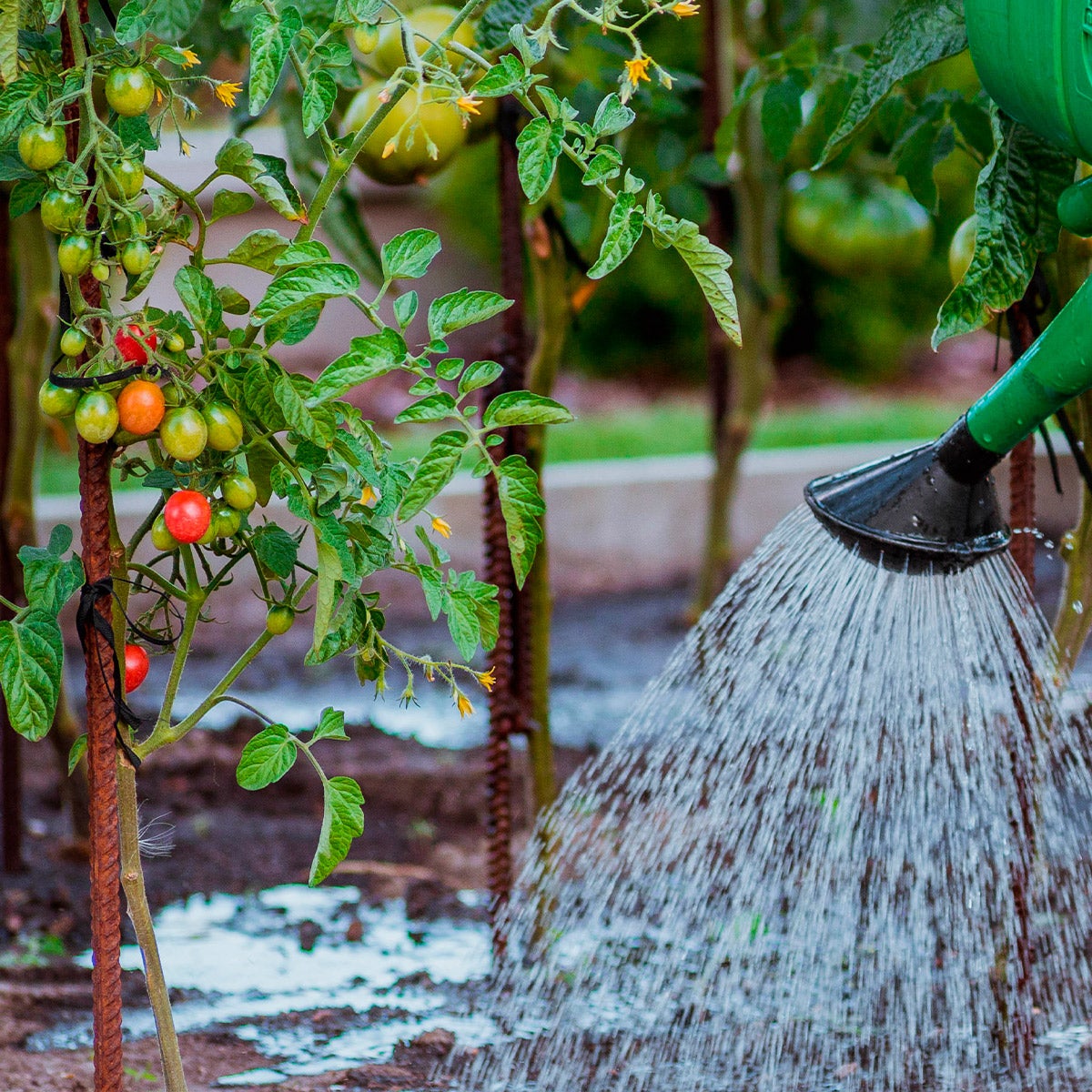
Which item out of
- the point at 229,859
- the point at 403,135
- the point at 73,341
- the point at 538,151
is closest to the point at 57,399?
the point at 73,341

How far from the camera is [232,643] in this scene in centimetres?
312

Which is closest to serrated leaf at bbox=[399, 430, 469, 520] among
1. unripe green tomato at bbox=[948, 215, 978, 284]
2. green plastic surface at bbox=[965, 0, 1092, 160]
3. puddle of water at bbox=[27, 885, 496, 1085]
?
green plastic surface at bbox=[965, 0, 1092, 160]

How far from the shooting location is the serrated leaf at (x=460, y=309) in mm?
886

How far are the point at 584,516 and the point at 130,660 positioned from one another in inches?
102

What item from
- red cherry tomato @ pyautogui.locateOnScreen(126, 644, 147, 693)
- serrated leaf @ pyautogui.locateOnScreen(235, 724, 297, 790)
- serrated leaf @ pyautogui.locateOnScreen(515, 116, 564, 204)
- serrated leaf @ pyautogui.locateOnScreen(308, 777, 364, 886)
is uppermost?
serrated leaf @ pyautogui.locateOnScreen(515, 116, 564, 204)

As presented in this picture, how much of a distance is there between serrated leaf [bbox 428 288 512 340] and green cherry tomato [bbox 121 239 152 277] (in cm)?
19

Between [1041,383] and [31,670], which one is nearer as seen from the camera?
[31,670]

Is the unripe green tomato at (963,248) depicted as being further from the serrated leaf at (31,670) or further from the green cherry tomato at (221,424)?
the serrated leaf at (31,670)

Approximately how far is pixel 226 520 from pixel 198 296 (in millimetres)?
156

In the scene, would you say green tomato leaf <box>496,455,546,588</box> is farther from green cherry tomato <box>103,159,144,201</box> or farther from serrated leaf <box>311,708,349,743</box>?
green cherry tomato <box>103,159,144,201</box>

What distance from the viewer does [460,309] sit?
90cm

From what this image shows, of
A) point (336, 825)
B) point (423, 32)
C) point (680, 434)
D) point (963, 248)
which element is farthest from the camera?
point (680, 434)

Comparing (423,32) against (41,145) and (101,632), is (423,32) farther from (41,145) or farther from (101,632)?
(101,632)

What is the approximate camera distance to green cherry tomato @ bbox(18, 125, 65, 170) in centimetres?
85
